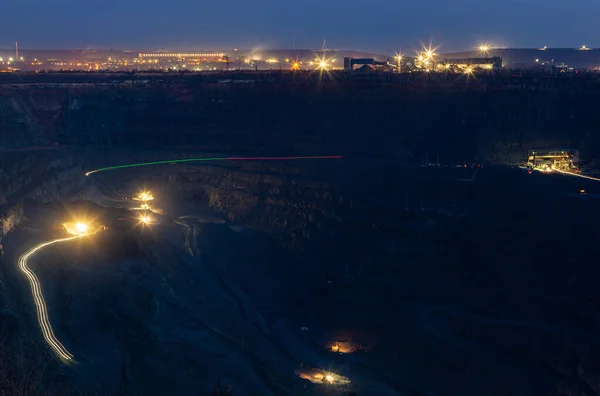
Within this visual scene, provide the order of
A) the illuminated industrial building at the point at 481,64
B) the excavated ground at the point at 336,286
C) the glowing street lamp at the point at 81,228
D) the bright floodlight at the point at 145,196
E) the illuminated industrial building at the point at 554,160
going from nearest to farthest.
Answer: the excavated ground at the point at 336,286 → the glowing street lamp at the point at 81,228 → the illuminated industrial building at the point at 554,160 → the bright floodlight at the point at 145,196 → the illuminated industrial building at the point at 481,64

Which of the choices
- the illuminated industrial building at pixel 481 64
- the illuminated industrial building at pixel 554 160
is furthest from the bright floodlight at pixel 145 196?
the illuminated industrial building at pixel 481 64

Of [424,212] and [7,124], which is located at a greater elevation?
[7,124]

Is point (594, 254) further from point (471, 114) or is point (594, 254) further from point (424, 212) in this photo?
point (471, 114)

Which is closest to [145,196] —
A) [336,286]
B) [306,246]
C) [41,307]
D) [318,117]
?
[306,246]

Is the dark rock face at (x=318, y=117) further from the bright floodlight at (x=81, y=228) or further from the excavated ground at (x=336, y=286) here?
the bright floodlight at (x=81, y=228)

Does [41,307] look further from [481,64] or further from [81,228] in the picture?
[481,64]

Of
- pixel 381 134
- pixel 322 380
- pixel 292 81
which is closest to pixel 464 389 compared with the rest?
pixel 322 380
